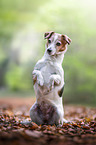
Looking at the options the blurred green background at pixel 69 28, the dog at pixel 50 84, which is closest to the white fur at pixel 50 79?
the dog at pixel 50 84

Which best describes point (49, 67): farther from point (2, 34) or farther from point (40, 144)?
point (2, 34)

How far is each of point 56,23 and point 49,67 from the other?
33.3ft

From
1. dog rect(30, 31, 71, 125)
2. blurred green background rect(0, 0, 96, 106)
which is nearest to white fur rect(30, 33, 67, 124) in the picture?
dog rect(30, 31, 71, 125)

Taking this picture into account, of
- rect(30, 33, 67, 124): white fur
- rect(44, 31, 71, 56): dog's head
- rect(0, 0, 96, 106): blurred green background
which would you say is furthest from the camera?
rect(0, 0, 96, 106): blurred green background

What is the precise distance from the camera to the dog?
3.91 m

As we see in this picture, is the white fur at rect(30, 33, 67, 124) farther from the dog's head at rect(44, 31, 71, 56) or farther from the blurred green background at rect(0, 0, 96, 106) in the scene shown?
the blurred green background at rect(0, 0, 96, 106)

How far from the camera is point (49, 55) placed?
13.3 feet

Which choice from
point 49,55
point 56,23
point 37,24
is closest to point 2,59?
point 37,24

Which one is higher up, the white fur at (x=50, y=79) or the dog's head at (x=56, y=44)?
the dog's head at (x=56, y=44)

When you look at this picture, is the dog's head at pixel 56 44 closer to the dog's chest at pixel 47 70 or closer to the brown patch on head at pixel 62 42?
the brown patch on head at pixel 62 42

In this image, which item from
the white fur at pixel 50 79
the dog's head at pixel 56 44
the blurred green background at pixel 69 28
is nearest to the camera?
the white fur at pixel 50 79

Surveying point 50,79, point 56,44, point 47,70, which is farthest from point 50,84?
point 56,44

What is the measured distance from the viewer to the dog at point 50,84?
3.91 metres

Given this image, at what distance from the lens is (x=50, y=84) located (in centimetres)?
387
